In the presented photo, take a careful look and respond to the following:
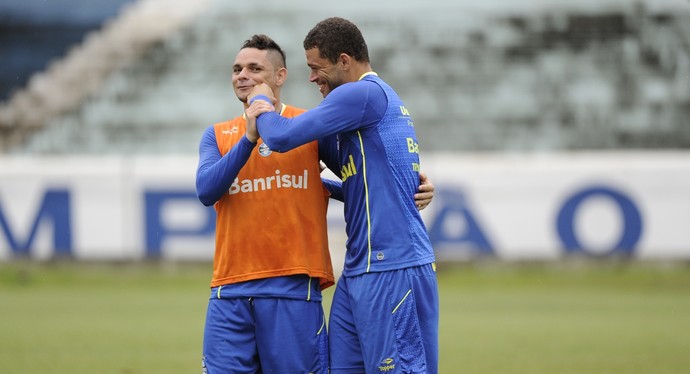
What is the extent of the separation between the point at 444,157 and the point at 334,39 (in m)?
12.7

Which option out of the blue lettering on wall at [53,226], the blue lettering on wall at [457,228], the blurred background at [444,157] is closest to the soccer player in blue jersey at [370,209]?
the blurred background at [444,157]

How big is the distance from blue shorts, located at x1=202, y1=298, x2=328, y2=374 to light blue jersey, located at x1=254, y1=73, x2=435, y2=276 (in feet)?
1.07

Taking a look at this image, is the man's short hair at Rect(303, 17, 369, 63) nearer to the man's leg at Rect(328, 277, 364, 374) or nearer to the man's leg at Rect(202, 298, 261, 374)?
the man's leg at Rect(328, 277, 364, 374)

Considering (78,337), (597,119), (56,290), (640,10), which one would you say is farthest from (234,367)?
(640,10)

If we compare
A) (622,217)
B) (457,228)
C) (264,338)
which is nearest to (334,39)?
(264,338)

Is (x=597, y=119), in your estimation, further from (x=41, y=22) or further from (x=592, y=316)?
(x=41, y=22)

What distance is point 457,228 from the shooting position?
16.5m

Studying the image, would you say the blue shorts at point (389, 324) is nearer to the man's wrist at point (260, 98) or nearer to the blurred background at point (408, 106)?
the man's wrist at point (260, 98)

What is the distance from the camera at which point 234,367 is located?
4.66 metres

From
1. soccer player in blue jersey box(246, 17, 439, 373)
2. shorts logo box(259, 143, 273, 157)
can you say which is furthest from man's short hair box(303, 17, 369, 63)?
shorts logo box(259, 143, 273, 157)

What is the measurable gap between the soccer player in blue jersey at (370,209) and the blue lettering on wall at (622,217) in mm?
12077

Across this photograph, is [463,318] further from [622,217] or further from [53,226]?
[53,226]

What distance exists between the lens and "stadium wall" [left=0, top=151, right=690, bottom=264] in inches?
644

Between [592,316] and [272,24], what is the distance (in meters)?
11.1
